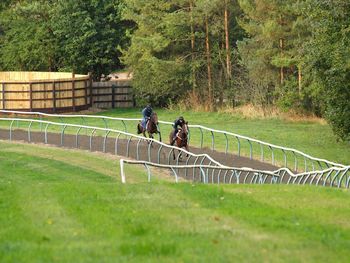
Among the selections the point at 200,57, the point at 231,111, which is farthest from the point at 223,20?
the point at 231,111

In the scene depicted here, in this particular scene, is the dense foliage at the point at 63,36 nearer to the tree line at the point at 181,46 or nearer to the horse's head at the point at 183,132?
the tree line at the point at 181,46

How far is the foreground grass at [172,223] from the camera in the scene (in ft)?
28.8

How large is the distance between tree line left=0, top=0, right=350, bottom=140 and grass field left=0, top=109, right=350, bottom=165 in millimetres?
1271

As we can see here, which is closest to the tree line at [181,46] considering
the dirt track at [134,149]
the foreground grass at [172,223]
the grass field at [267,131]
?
the grass field at [267,131]

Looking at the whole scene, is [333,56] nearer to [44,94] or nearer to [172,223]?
[172,223]

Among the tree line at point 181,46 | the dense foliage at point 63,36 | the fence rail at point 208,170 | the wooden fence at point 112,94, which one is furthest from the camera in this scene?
the dense foliage at point 63,36

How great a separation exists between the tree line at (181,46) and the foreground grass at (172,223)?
22125 mm

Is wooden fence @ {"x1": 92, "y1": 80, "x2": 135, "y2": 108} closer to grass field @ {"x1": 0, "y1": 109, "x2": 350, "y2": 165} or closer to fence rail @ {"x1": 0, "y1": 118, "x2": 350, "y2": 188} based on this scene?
grass field @ {"x1": 0, "y1": 109, "x2": 350, "y2": 165}

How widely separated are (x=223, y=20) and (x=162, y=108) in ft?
25.8

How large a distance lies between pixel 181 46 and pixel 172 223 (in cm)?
4369

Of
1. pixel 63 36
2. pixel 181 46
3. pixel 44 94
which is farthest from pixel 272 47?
pixel 63 36

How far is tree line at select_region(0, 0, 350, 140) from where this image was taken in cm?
4500

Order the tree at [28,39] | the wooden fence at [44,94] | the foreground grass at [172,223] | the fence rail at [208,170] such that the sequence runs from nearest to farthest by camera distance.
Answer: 1. the foreground grass at [172,223]
2. the fence rail at [208,170]
3. the wooden fence at [44,94]
4. the tree at [28,39]

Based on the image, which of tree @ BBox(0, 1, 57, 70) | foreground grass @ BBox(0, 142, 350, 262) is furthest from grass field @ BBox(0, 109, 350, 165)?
foreground grass @ BBox(0, 142, 350, 262)
